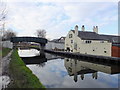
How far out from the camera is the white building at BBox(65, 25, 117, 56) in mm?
23984

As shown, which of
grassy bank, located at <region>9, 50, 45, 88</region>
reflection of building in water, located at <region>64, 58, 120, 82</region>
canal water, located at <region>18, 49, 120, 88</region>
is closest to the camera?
grassy bank, located at <region>9, 50, 45, 88</region>

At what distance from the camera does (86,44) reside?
96.8 feet

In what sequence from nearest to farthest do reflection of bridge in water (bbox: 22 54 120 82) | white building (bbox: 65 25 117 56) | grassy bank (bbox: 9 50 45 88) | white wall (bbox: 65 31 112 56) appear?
grassy bank (bbox: 9 50 45 88) → reflection of bridge in water (bbox: 22 54 120 82) → white wall (bbox: 65 31 112 56) → white building (bbox: 65 25 117 56)

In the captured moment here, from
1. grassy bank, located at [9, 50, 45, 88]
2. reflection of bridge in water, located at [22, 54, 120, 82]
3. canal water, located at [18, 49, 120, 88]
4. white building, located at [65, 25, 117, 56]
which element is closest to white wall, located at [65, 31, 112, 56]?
white building, located at [65, 25, 117, 56]

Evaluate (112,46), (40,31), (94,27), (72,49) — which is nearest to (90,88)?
(112,46)

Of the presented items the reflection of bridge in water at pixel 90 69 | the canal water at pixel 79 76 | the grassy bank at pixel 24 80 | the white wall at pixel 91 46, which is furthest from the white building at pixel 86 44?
the grassy bank at pixel 24 80

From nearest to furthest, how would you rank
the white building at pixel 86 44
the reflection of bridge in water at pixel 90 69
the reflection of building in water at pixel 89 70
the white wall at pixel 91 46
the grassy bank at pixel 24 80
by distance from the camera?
1. the grassy bank at pixel 24 80
2. the reflection of building in water at pixel 89 70
3. the reflection of bridge in water at pixel 90 69
4. the white wall at pixel 91 46
5. the white building at pixel 86 44

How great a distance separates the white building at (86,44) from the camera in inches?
944

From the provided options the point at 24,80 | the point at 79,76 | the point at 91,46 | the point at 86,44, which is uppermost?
the point at 86,44

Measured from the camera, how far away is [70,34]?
37469mm

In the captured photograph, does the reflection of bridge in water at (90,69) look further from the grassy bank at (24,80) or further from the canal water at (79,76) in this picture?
the grassy bank at (24,80)

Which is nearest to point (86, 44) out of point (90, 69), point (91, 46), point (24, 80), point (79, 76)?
point (91, 46)

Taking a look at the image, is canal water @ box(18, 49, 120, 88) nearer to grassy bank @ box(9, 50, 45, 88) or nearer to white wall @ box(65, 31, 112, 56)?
grassy bank @ box(9, 50, 45, 88)

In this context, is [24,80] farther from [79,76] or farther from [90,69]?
[90,69]
